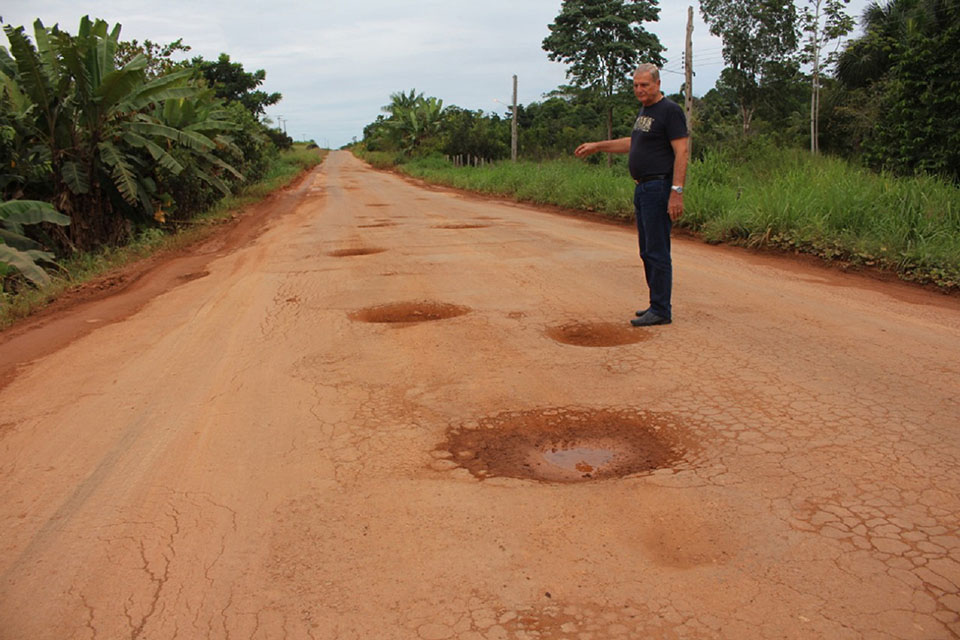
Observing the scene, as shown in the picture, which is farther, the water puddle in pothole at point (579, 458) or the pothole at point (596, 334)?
the pothole at point (596, 334)

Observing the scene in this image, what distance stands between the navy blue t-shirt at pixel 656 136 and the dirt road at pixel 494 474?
112 cm

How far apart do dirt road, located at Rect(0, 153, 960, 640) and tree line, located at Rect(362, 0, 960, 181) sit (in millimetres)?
13354

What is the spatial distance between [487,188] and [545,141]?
2270cm

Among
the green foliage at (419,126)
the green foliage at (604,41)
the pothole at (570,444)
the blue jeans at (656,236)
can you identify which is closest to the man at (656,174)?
the blue jeans at (656,236)

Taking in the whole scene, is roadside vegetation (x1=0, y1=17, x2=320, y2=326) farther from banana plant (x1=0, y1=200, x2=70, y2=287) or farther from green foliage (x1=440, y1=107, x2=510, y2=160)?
green foliage (x1=440, y1=107, x2=510, y2=160)

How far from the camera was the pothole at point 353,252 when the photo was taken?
909 cm

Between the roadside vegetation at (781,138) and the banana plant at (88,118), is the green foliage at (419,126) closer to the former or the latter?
the roadside vegetation at (781,138)

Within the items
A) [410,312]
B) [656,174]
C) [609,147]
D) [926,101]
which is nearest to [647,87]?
[656,174]

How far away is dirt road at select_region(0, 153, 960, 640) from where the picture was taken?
2.20 m

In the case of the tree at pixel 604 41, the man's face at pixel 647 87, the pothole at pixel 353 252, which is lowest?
the pothole at pixel 353 252

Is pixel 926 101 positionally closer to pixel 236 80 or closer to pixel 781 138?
pixel 781 138

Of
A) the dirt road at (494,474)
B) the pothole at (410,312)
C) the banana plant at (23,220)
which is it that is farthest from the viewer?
the banana plant at (23,220)

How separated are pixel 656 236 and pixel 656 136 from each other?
27.3 inches

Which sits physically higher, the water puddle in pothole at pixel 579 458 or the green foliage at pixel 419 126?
the green foliage at pixel 419 126
